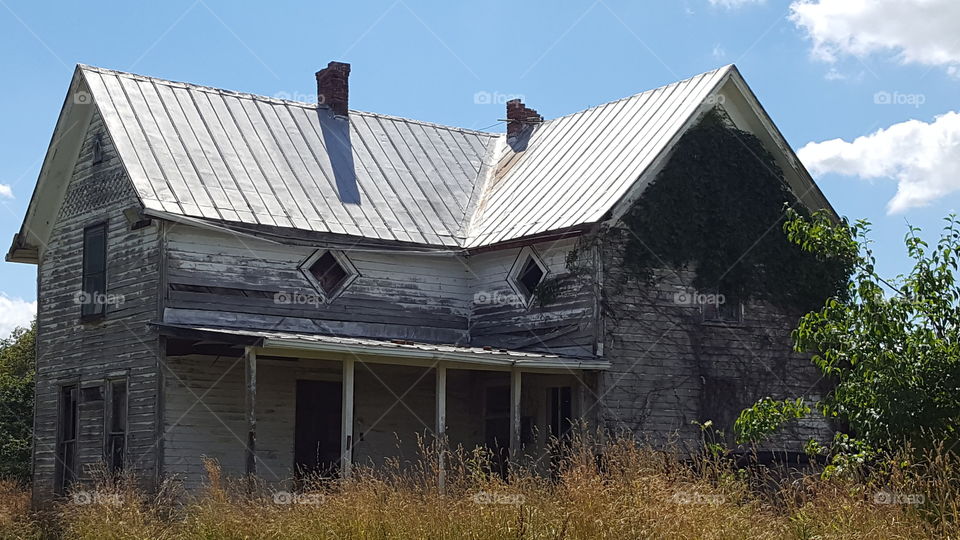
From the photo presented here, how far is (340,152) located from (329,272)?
3110 millimetres

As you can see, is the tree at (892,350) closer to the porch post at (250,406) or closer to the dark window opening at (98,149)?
the porch post at (250,406)

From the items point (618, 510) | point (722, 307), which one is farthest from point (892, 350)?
point (722, 307)

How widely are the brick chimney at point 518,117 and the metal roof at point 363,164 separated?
0.84 metres

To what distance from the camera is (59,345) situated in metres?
19.4

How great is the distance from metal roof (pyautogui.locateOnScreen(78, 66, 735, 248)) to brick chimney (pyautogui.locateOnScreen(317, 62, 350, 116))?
25 cm

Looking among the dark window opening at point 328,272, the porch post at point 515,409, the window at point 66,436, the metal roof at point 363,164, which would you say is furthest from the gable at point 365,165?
the window at point 66,436

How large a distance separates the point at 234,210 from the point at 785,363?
912 centimetres

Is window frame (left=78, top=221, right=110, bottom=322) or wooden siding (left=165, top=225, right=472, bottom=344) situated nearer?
wooden siding (left=165, top=225, right=472, bottom=344)

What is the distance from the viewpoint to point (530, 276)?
18.8 meters

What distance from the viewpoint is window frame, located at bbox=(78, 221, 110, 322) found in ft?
59.8

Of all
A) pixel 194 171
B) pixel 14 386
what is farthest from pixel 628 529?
pixel 14 386

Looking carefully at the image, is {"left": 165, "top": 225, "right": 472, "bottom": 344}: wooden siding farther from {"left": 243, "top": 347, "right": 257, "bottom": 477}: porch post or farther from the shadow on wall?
{"left": 243, "top": 347, "right": 257, "bottom": 477}: porch post

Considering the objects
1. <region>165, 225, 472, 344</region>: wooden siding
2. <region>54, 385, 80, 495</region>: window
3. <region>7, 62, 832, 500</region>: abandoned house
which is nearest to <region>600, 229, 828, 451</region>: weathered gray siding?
<region>7, 62, 832, 500</region>: abandoned house

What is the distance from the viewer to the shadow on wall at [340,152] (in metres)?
19.7
